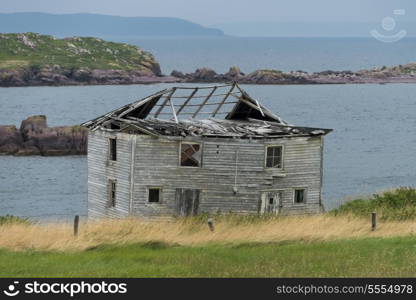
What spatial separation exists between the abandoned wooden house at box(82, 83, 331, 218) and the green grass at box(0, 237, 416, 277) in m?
13.2

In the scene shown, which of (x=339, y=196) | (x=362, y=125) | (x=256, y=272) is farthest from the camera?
(x=362, y=125)

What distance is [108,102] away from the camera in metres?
177

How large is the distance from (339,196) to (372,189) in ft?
19.4

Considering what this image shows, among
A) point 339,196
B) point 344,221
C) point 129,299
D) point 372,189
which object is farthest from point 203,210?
point 372,189

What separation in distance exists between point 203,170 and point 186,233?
1023 cm

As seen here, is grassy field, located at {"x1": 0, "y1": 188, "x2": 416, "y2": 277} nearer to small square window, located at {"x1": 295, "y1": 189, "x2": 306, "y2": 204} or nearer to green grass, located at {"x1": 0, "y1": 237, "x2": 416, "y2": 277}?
green grass, located at {"x1": 0, "y1": 237, "x2": 416, "y2": 277}

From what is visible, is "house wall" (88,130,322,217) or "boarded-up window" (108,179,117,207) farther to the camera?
"boarded-up window" (108,179,117,207)

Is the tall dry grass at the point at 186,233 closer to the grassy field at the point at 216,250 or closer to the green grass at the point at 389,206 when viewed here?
the grassy field at the point at 216,250

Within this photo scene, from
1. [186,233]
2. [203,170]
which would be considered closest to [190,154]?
[203,170]

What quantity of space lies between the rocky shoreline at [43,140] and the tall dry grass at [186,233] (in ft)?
223

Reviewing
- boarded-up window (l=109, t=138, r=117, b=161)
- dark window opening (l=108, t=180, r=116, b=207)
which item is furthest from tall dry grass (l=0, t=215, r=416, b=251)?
boarded-up window (l=109, t=138, r=117, b=161)

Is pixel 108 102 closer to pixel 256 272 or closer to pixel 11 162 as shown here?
pixel 11 162

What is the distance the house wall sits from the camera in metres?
43.2

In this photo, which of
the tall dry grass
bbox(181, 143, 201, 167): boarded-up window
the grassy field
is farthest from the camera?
bbox(181, 143, 201, 167): boarded-up window
